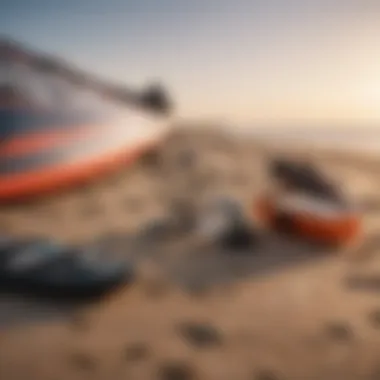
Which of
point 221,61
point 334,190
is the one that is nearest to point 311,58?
point 221,61

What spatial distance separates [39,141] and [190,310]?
2.05ft

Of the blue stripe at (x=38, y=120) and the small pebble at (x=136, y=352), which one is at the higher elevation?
the blue stripe at (x=38, y=120)

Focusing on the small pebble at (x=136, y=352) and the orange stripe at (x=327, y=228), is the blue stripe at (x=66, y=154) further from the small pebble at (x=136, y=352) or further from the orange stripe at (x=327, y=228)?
the small pebble at (x=136, y=352)

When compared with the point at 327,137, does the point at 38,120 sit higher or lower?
higher

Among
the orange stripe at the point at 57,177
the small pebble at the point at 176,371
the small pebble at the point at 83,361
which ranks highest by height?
the orange stripe at the point at 57,177

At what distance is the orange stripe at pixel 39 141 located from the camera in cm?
138

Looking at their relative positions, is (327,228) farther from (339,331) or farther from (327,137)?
(327,137)

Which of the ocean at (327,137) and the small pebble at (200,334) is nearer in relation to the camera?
the small pebble at (200,334)

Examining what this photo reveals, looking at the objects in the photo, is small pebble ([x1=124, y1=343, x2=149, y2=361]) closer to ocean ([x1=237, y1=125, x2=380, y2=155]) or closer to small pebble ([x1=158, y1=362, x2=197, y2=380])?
small pebble ([x1=158, y1=362, x2=197, y2=380])

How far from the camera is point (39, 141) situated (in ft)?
4.64

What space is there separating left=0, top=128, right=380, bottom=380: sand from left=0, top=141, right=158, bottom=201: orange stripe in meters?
0.03

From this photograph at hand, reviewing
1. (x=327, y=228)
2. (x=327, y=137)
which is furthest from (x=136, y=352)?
(x=327, y=137)

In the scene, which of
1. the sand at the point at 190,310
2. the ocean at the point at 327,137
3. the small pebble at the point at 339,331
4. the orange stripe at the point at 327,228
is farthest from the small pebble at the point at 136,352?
the ocean at the point at 327,137

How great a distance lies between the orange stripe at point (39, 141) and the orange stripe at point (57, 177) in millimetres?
55
